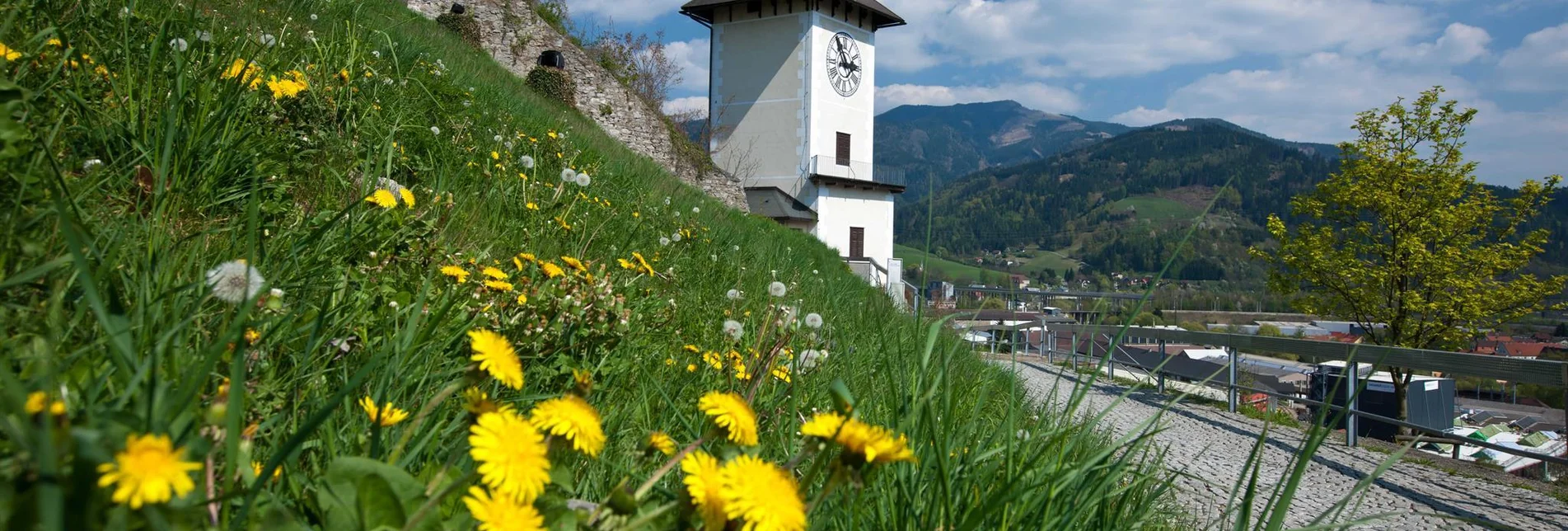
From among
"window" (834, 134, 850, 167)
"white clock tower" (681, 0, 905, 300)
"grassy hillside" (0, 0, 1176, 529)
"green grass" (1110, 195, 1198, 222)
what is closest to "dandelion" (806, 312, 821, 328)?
"grassy hillside" (0, 0, 1176, 529)

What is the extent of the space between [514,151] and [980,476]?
3.72 meters

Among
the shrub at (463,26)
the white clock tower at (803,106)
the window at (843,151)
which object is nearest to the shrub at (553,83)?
the shrub at (463,26)

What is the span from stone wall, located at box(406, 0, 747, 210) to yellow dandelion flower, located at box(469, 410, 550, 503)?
52.6ft

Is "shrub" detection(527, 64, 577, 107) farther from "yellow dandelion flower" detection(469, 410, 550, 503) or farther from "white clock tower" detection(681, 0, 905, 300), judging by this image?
"yellow dandelion flower" detection(469, 410, 550, 503)

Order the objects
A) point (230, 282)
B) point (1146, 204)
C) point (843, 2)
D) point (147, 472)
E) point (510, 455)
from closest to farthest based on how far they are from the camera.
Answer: point (147, 472) < point (510, 455) < point (230, 282) < point (843, 2) < point (1146, 204)

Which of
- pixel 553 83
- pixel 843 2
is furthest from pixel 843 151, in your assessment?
pixel 553 83

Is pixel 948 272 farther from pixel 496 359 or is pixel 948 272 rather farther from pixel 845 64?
pixel 845 64

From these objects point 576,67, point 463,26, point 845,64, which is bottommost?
point 576,67

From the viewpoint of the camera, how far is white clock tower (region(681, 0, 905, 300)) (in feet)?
101

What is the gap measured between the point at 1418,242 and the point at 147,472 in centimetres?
1946

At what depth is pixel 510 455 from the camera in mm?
603

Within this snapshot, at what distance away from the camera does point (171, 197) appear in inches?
67.4

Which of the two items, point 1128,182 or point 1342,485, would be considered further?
point 1128,182

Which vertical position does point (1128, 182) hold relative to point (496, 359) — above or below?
above
